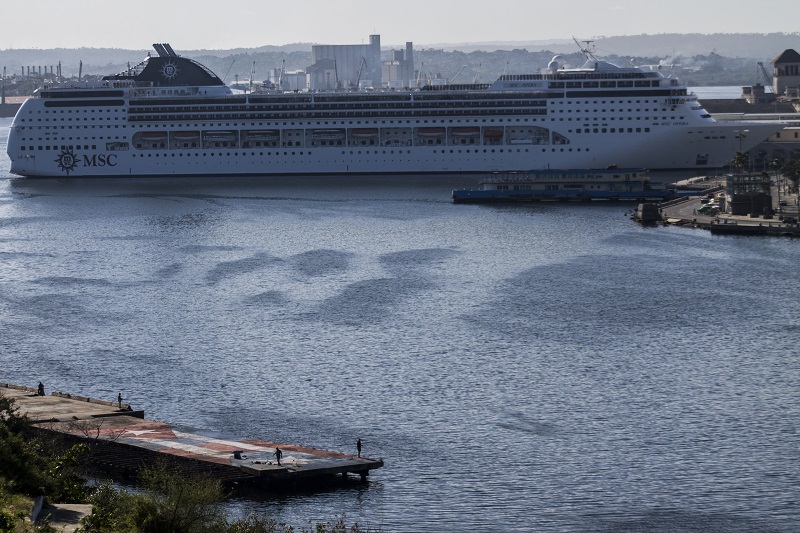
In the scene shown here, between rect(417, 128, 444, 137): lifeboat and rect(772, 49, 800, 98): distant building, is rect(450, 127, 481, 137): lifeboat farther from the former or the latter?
rect(772, 49, 800, 98): distant building

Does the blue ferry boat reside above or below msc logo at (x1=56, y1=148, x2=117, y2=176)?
below

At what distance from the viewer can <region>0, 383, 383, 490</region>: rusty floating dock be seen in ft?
61.5

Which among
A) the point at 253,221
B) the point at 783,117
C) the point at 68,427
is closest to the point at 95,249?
the point at 253,221

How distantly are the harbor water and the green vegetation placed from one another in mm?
1243

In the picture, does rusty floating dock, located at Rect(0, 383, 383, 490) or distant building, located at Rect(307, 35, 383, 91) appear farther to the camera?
distant building, located at Rect(307, 35, 383, 91)

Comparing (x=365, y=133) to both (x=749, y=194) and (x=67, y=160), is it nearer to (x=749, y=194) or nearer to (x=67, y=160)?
(x=67, y=160)

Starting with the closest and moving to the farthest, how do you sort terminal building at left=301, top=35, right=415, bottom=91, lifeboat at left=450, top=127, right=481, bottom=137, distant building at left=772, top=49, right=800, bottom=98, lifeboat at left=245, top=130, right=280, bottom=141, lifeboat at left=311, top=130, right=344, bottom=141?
lifeboat at left=450, top=127, right=481, bottom=137 → lifeboat at left=311, top=130, right=344, bottom=141 → lifeboat at left=245, top=130, right=280, bottom=141 → distant building at left=772, top=49, right=800, bottom=98 → terminal building at left=301, top=35, right=415, bottom=91

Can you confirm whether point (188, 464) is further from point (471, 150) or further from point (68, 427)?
point (471, 150)

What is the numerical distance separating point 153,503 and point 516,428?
716 cm

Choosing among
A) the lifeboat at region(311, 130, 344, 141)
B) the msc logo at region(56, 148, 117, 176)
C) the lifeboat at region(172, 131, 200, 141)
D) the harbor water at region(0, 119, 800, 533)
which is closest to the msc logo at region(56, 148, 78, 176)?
the msc logo at region(56, 148, 117, 176)

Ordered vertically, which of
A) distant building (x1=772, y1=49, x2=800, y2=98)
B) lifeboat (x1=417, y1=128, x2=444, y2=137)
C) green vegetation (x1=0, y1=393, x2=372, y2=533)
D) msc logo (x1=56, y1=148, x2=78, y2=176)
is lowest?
green vegetation (x1=0, y1=393, x2=372, y2=533)

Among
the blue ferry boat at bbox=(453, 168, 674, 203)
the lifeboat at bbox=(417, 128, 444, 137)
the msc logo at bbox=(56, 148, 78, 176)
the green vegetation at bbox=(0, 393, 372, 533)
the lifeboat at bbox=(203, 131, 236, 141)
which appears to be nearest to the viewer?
the green vegetation at bbox=(0, 393, 372, 533)

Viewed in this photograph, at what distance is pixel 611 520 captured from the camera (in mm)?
17453

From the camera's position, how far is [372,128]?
59.5 m
